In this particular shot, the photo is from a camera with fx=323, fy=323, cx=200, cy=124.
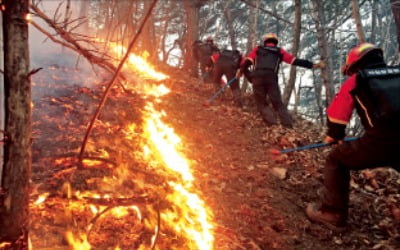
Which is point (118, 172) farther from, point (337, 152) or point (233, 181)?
point (337, 152)

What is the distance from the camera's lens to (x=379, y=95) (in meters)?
3.62

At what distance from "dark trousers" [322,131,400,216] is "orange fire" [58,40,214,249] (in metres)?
1.67

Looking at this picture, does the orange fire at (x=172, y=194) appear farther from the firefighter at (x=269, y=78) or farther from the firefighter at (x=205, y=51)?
the firefighter at (x=205, y=51)

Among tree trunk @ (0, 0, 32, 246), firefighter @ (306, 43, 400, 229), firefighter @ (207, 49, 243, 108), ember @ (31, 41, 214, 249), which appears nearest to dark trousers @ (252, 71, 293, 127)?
firefighter @ (207, 49, 243, 108)

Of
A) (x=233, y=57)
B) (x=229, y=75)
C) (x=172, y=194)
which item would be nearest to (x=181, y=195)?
(x=172, y=194)

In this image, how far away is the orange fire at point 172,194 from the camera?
12.0ft

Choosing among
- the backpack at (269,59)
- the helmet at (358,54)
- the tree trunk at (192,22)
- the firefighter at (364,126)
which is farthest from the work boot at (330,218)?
the tree trunk at (192,22)

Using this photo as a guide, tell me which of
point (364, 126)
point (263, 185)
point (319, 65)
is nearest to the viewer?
point (364, 126)

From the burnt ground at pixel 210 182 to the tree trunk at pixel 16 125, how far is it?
61cm

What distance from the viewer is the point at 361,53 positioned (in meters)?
4.12

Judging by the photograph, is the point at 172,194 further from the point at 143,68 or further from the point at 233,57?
the point at 143,68

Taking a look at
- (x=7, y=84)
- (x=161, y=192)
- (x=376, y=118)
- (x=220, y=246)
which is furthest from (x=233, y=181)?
(x=7, y=84)

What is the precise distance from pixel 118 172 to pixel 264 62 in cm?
515

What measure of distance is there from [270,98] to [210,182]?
3810 millimetres
